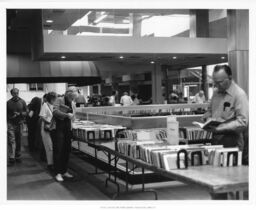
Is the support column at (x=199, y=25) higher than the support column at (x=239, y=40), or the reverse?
the support column at (x=199, y=25)

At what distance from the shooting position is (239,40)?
13.4 ft

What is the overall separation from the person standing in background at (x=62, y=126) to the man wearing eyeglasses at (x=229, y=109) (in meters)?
2.86

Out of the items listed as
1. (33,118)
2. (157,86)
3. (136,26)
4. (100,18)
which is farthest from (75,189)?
(157,86)

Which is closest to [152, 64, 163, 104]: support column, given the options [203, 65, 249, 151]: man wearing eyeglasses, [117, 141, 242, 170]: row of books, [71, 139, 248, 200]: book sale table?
[203, 65, 249, 151]: man wearing eyeglasses

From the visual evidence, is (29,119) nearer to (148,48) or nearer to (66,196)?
(148,48)

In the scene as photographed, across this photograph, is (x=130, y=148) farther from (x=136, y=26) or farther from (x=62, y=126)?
(x=136, y=26)

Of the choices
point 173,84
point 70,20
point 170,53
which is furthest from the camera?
point 173,84

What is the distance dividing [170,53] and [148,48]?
647mm

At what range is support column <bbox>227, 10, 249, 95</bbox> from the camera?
13.1ft

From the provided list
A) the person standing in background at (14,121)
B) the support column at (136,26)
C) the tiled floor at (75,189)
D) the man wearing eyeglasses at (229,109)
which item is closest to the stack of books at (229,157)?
the man wearing eyeglasses at (229,109)

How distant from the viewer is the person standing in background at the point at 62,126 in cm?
578

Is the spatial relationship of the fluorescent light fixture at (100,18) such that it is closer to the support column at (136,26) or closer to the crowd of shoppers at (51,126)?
the support column at (136,26)

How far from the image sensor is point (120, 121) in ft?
21.1

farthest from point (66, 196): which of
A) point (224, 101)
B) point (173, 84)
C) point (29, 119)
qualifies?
point (173, 84)
